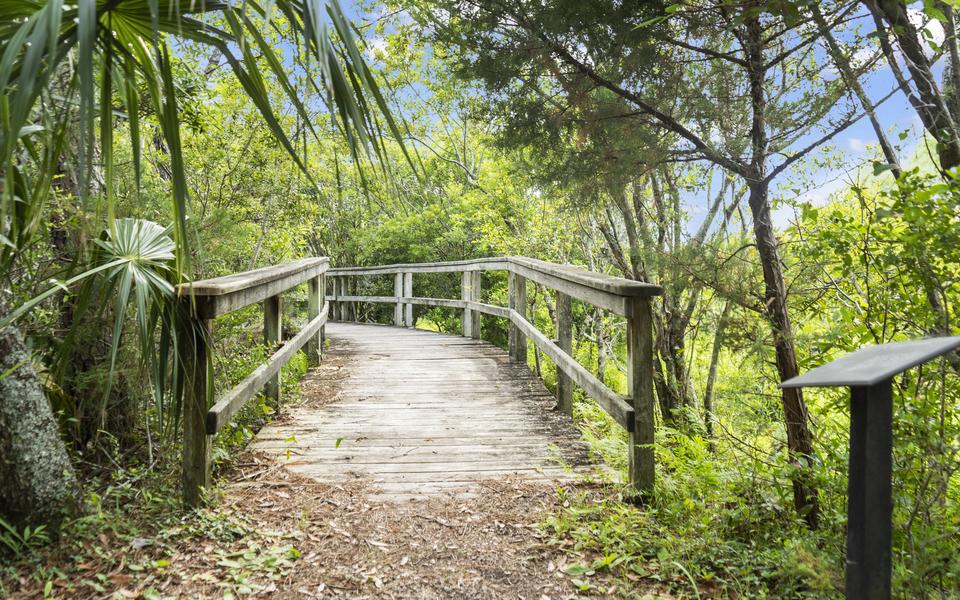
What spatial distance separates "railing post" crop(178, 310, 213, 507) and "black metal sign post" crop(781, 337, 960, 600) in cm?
233

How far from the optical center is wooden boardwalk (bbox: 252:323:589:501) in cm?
321

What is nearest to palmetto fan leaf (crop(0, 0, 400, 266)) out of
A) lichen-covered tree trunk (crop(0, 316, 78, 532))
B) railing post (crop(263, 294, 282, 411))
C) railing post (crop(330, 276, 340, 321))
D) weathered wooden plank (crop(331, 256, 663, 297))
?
lichen-covered tree trunk (crop(0, 316, 78, 532))

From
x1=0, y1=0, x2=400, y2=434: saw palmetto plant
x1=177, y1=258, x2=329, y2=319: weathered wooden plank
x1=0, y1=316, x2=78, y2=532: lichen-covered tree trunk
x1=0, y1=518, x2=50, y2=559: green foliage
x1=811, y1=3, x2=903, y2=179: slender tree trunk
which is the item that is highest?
x1=811, y1=3, x2=903, y2=179: slender tree trunk

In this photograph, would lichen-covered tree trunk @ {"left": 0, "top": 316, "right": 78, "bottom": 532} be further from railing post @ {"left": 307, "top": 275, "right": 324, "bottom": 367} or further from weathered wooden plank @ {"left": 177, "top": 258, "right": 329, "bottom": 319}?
railing post @ {"left": 307, "top": 275, "right": 324, "bottom": 367}

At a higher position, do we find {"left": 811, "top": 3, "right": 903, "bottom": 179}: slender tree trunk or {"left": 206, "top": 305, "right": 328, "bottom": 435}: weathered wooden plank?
{"left": 811, "top": 3, "right": 903, "bottom": 179}: slender tree trunk

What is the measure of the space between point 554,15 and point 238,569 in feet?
9.71

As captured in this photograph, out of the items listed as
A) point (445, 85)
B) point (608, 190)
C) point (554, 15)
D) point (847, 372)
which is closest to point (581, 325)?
point (445, 85)

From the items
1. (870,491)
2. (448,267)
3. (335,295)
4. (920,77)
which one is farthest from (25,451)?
(335,295)

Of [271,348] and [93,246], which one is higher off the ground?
[93,246]

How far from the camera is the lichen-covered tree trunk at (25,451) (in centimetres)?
216

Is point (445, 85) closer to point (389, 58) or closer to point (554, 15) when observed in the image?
point (389, 58)

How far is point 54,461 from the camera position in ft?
7.40

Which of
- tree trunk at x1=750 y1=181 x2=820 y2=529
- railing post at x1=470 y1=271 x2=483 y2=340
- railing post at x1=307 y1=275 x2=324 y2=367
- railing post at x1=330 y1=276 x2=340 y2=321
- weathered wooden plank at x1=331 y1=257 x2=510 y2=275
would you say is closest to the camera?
tree trunk at x1=750 y1=181 x2=820 y2=529

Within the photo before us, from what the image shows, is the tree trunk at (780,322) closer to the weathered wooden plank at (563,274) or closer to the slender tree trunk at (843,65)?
the slender tree trunk at (843,65)
